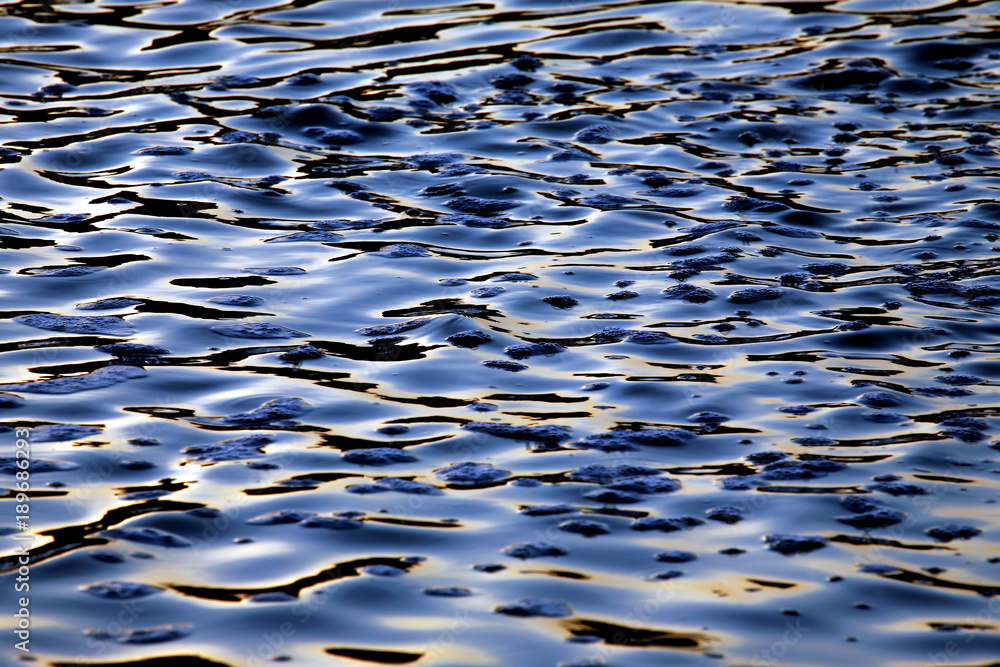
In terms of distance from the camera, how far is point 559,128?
27.3ft

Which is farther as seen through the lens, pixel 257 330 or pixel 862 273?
pixel 862 273

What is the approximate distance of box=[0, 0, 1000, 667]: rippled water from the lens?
3652 mm

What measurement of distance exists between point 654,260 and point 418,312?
145 cm

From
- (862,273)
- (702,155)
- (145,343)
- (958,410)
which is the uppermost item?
(702,155)

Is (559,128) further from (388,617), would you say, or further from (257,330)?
(388,617)

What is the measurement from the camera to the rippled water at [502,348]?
12.0ft

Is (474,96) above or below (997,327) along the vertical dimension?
above

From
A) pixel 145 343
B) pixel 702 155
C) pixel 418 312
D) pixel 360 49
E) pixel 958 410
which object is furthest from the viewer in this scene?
pixel 360 49

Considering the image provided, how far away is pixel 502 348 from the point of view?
5.35 metres

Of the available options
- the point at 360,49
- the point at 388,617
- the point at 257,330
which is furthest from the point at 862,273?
the point at 360,49

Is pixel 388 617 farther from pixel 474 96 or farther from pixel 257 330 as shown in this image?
pixel 474 96

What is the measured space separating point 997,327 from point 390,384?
2952 mm

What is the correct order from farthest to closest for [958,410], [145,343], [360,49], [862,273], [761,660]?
1. [360,49]
2. [862,273]
3. [145,343]
4. [958,410]
5. [761,660]

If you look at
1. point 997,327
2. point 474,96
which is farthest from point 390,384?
point 474,96
